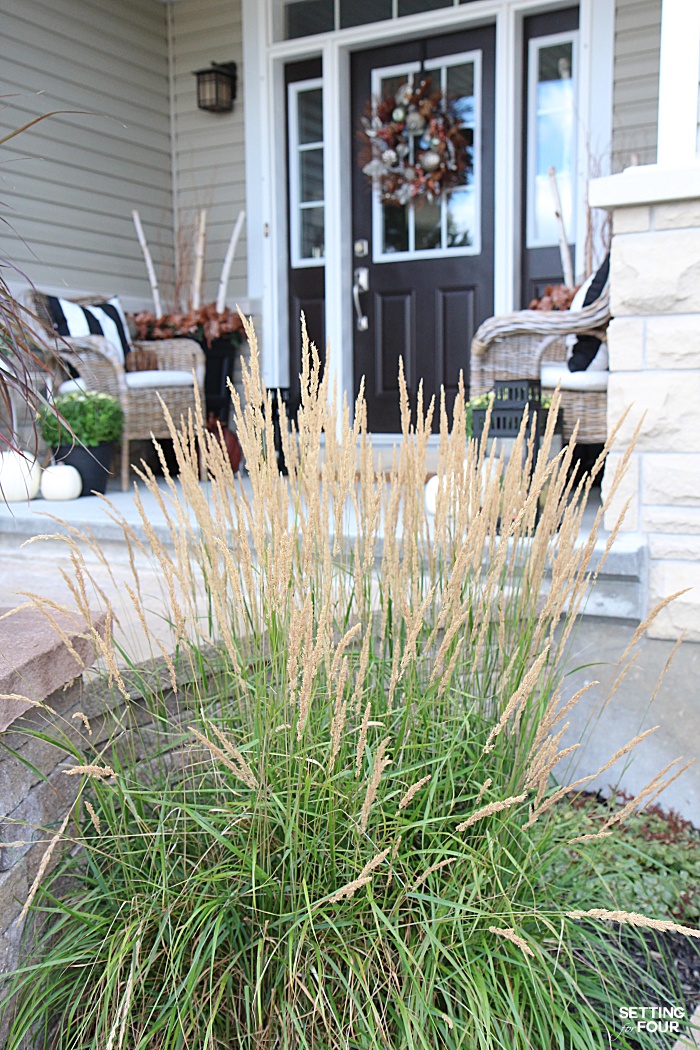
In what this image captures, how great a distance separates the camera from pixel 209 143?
5598mm

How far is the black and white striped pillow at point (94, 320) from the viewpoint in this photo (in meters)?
4.42

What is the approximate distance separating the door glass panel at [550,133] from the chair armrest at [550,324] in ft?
4.97

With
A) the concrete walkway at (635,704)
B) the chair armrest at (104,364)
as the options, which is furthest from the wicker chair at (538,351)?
the chair armrest at (104,364)

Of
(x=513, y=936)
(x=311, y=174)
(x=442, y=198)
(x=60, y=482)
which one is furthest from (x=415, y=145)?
(x=513, y=936)

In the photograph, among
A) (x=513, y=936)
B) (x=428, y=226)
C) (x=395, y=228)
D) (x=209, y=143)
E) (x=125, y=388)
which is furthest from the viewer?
(x=209, y=143)

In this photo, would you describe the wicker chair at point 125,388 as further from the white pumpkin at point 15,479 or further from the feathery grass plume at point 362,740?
the feathery grass plume at point 362,740

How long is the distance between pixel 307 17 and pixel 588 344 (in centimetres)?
309

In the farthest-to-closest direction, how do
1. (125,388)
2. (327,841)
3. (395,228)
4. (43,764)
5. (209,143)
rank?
(209,143) → (395,228) → (125,388) → (43,764) → (327,841)

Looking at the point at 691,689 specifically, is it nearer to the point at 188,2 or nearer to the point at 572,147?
the point at 572,147

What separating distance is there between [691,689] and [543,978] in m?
1.25

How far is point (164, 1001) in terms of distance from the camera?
1.28 meters

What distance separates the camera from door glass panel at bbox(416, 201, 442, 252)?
5074 mm

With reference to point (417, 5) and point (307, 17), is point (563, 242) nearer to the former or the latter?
point (417, 5)

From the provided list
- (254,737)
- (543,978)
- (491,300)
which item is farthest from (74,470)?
(543,978)
